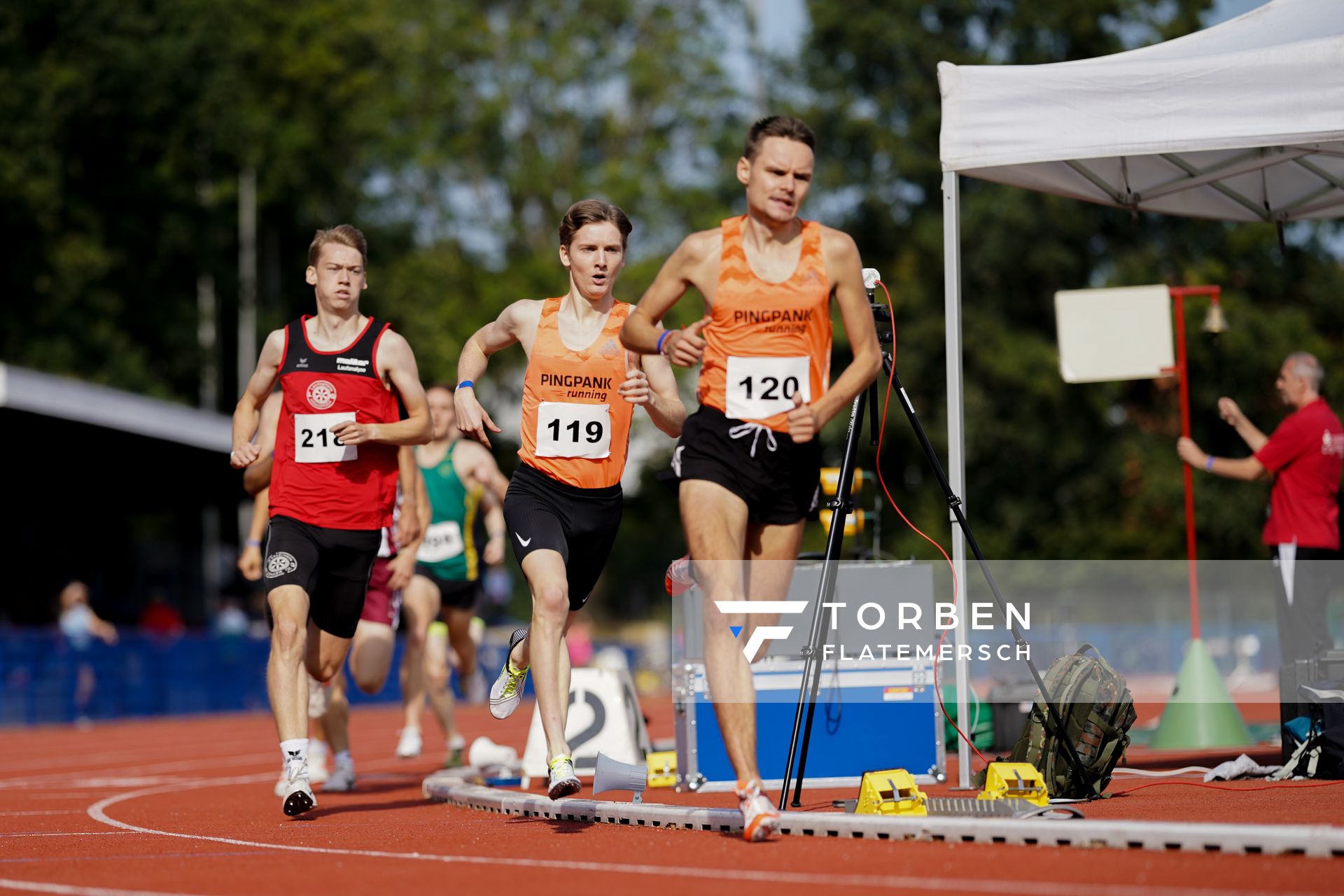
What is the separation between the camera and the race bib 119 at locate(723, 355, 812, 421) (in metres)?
6.40

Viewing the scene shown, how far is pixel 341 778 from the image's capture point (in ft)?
34.1

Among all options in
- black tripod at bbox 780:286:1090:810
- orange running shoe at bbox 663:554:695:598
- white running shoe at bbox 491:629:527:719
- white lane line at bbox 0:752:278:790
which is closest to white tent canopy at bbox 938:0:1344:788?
black tripod at bbox 780:286:1090:810

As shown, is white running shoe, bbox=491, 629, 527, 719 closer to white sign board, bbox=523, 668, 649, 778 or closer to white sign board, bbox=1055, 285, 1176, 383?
white sign board, bbox=523, 668, 649, 778

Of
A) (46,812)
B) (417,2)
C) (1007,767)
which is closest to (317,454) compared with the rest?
(46,812)

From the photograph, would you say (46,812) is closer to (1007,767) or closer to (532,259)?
(1007,767)

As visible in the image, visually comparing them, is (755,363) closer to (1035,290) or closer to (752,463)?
(752,463)

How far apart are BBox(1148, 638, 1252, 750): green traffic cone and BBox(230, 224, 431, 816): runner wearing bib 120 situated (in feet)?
18.8

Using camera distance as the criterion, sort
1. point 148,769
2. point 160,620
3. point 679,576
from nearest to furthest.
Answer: point 679,576 → point 148,769 → point 160,620

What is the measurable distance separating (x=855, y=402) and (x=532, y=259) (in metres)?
39.2

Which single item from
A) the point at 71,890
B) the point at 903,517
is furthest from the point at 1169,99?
the point at 71,890

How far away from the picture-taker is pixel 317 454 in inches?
336

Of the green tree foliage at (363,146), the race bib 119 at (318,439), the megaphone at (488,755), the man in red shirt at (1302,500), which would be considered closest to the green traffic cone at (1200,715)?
the man in red shirt at (1302,500)

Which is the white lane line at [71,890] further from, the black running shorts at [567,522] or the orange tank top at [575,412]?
the orange tank top at [575,412]

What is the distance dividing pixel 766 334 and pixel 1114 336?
684cm
